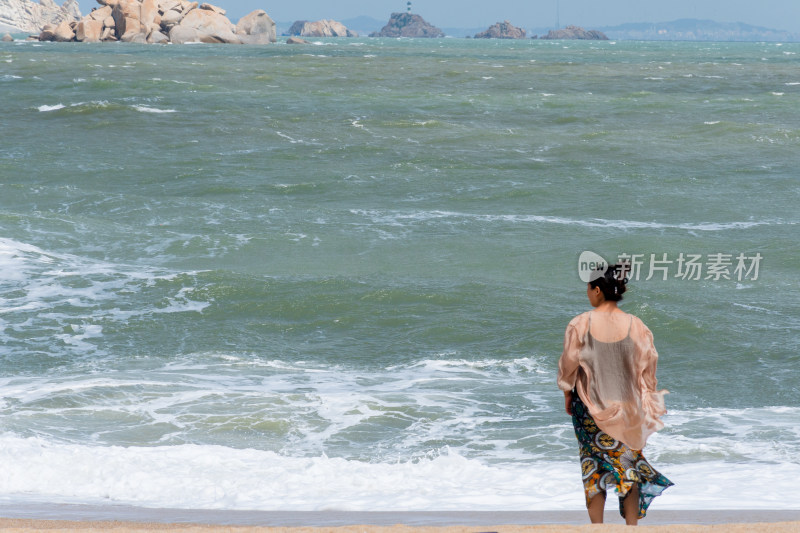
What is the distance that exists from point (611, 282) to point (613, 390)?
1.38ft

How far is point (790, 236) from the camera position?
13.9 meters

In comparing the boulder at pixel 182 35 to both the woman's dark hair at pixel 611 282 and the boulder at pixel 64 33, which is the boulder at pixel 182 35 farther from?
the woman's dark hair at pixel 611 282

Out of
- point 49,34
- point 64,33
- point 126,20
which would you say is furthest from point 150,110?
point 49,34

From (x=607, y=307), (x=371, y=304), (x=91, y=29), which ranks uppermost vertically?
(x=91, y=29)

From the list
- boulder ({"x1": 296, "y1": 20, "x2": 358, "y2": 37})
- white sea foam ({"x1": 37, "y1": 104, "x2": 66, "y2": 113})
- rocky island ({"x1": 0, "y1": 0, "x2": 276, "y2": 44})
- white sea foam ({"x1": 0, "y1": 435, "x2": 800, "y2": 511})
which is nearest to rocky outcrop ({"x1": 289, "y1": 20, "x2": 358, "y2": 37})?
boulder ({"x1": 296, "y1": 20, "x2": 358, "y2": 37})

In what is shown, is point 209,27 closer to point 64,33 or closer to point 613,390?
point 64,33

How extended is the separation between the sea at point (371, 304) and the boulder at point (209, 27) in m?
57.8

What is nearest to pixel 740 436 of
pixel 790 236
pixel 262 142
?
pixel 790 236

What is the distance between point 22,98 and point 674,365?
26852mm

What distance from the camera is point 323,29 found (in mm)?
183875

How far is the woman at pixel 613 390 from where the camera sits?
3.66 metres

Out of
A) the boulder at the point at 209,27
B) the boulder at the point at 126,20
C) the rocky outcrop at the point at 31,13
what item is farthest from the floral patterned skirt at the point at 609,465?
the rocky outcrop at the point at 31,13

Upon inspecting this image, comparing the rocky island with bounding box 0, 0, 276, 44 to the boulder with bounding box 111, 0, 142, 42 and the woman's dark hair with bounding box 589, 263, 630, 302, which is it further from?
the woman's dark hair with bounding box 589, 263, 630, 302

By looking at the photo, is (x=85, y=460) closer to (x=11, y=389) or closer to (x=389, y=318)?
(x=11, y=389)
